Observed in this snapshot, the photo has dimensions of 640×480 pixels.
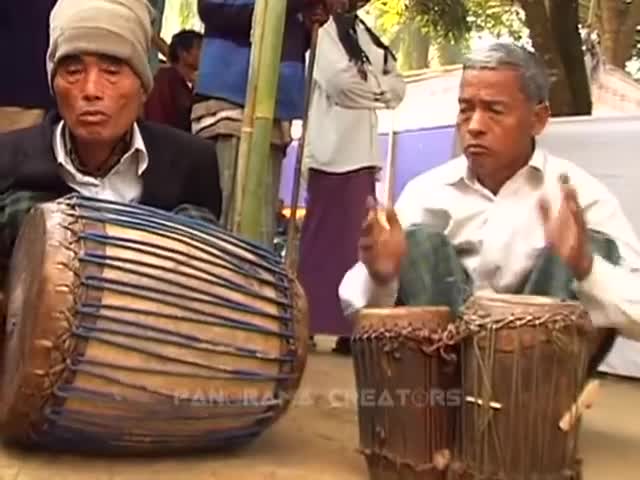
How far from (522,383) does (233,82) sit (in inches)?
55.7

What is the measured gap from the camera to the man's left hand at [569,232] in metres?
1.84

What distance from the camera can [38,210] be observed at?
196 cm

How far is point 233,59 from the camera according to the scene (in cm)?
291

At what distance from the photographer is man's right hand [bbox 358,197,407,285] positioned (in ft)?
6.36

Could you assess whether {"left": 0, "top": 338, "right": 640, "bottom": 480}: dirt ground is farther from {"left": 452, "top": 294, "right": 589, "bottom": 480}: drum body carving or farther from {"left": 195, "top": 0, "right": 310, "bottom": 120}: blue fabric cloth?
{"left": 195, "top": 0, "right": 310, "bottom": 120}: blue fabric cloth

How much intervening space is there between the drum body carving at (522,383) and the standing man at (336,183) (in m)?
2.01

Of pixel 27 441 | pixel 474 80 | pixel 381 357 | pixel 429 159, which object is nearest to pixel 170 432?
pixel 27 441

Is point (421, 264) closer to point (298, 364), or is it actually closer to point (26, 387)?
point (298, 364)

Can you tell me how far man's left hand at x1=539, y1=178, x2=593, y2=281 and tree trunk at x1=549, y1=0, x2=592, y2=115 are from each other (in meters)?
2.88

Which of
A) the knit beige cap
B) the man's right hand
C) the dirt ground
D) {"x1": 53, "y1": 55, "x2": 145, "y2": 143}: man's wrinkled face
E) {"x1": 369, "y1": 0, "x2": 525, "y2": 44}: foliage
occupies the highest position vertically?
{"x1": 369, "y1": 0, "x2": 525, "y2": 44}: foliage

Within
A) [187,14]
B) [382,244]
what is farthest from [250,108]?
[187,14]

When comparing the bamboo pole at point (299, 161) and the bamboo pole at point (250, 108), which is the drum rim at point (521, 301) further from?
the bamboo pole at point (299, 161)

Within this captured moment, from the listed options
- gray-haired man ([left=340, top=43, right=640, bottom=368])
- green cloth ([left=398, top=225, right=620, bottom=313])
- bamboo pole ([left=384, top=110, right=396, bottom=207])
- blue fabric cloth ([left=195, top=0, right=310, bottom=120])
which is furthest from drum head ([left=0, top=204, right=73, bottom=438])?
bamboo pole ([left=384, top=110, right=396, bottom=207])

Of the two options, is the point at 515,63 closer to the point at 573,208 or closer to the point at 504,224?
the point at 504,224
